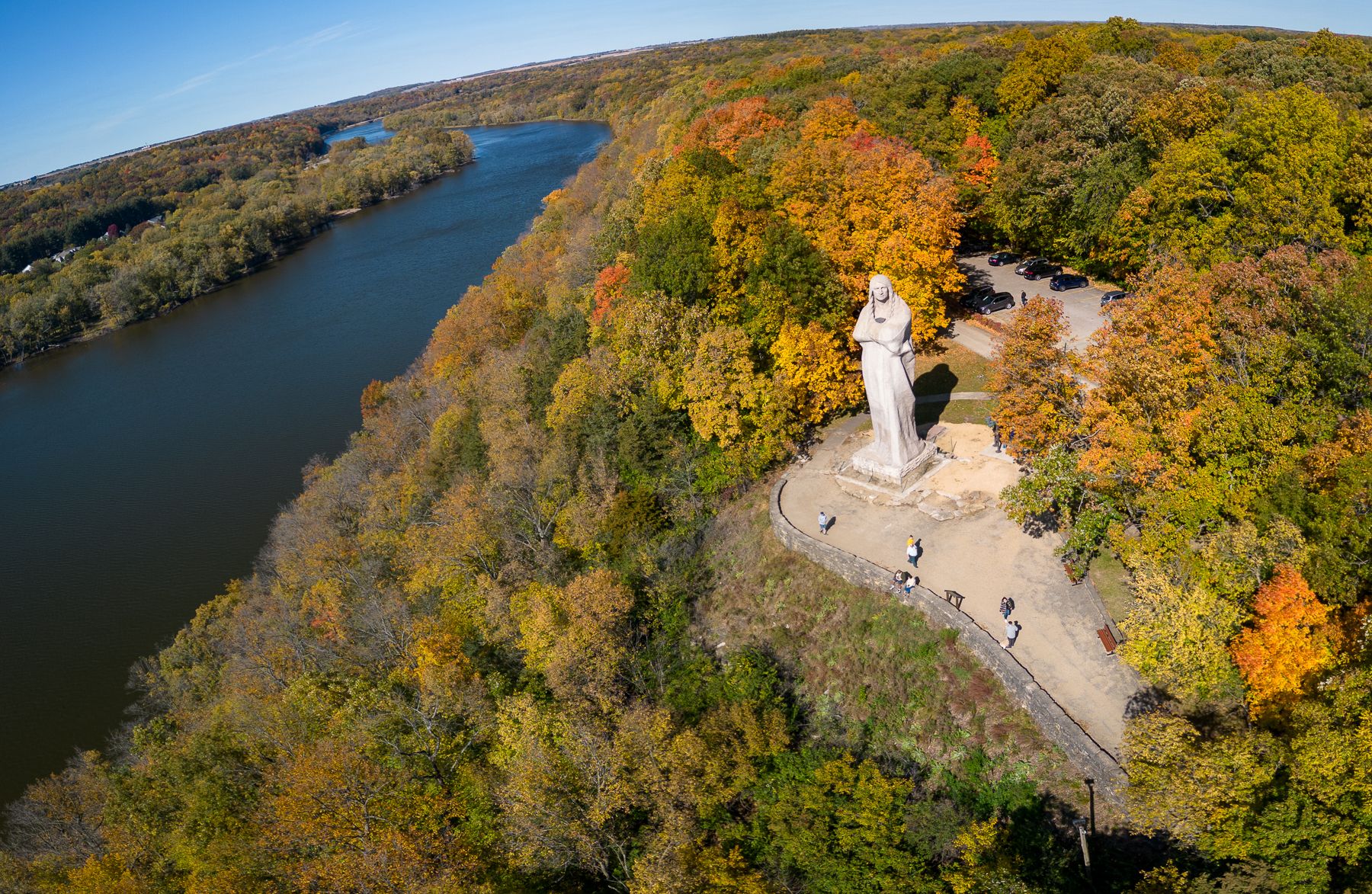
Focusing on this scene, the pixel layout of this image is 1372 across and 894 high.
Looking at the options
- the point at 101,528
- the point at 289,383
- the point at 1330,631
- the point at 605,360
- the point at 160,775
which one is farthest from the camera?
the point at 289,383

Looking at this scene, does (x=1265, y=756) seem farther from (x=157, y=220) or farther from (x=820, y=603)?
(x=157, y=220)

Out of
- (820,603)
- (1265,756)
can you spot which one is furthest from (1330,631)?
(820,603)

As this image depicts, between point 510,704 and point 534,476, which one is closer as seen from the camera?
point 510,704

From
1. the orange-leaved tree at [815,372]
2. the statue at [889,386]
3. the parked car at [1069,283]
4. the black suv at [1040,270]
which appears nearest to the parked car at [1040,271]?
the black suv at [1040,270]

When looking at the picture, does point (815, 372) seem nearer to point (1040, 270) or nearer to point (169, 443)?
point (1040, 270)

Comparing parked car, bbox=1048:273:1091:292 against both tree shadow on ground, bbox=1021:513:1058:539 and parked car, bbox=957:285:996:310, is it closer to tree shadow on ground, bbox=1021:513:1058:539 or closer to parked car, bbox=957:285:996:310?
parked car, bbox=957:285:996:310

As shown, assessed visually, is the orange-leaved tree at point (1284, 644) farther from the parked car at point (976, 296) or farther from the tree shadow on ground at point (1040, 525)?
the parked car at point (976, 296)

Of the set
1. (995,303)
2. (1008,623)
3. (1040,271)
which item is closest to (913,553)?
(1008,623)
